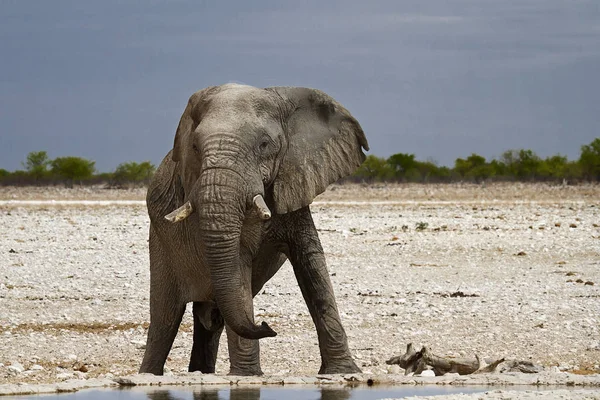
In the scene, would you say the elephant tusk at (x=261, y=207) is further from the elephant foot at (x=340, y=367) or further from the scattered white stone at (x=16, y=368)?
the scattered white stone at (x=16, y=368)

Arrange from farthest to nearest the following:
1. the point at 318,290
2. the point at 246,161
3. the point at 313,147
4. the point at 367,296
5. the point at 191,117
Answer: the point at 367,296 < the point at 313,147 < the point at 318,290 < the point at 191,117 < the point at 246,161

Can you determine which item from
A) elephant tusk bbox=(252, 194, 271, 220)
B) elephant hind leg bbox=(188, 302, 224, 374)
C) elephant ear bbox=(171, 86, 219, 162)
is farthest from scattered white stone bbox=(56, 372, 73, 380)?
elephant tusk bbox=(252, 194, 271, 220)

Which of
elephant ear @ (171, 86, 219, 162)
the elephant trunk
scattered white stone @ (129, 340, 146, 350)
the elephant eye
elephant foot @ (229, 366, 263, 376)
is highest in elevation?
elephant ear @ (171, 86, 219, 162)

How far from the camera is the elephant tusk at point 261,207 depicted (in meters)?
8.10

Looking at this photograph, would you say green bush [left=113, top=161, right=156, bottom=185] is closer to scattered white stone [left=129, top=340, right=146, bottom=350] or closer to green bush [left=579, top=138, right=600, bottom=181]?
green bush [left=579, top=138, right=600, bottom=181]

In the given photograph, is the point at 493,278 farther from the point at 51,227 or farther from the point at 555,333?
the point at 51,227

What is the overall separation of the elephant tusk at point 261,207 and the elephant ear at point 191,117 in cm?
88

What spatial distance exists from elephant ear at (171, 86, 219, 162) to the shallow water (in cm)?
186

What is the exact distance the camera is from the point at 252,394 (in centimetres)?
804

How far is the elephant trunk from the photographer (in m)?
8.06

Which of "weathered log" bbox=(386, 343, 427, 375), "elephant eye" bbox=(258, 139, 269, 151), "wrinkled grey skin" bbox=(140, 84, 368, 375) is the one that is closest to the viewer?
"wrinkled grey skin" bbox=(140, 84, 368, 375)

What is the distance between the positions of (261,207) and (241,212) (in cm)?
15

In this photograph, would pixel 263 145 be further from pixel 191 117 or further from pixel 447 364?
pixel 447 364

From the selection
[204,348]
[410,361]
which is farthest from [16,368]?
[410,361]
